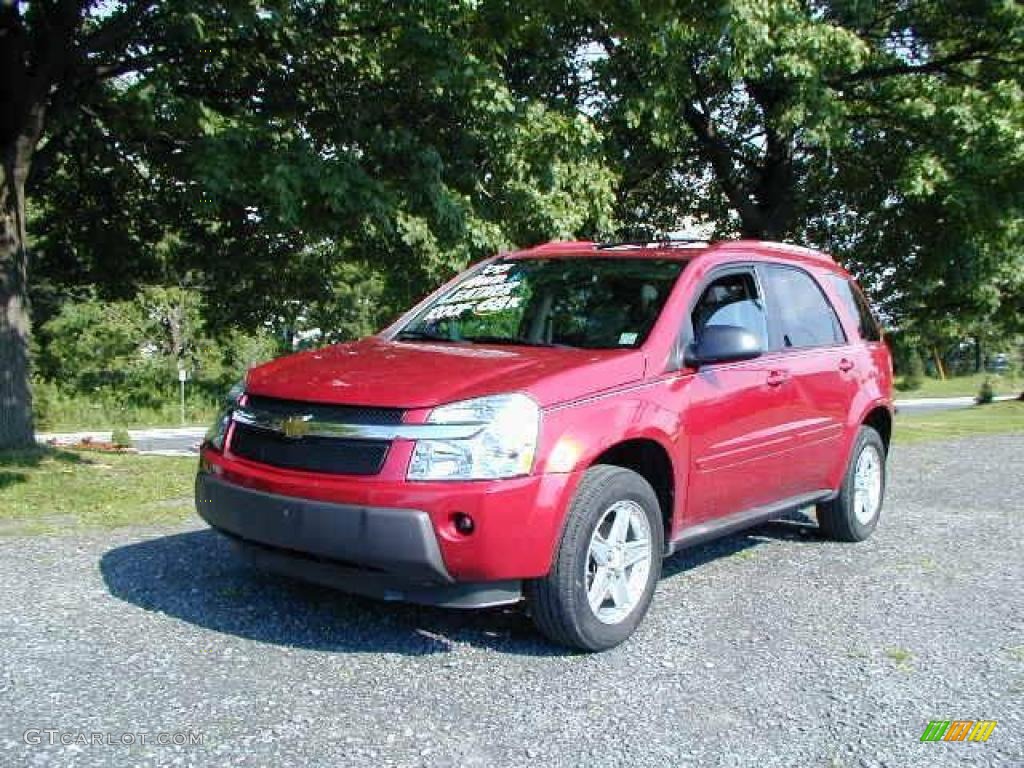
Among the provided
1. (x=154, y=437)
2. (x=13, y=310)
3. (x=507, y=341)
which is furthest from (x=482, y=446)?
(x=154, y=437)

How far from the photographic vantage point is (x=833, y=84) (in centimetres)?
1504

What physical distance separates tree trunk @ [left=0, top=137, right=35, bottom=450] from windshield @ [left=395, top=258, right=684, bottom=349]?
5.76 metres

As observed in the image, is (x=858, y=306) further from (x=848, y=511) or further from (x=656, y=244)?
(x=656, y=244)

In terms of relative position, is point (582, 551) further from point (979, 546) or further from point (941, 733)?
point (979, 546)

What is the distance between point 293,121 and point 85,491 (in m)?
3.94

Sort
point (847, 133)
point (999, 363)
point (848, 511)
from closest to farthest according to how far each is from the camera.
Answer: point (848, 511), point (847, 133), point (999, 363)

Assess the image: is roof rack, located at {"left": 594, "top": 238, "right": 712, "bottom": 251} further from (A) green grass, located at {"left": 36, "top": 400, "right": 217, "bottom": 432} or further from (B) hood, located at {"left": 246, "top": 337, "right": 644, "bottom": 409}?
(A) green grass, located at {"left": 36, "top": 400, "right": 217, "bottom": 432}

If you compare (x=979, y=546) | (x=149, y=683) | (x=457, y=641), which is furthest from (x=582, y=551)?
(x=979, y=546)

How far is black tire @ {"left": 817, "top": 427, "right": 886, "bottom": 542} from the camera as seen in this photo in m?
6.38

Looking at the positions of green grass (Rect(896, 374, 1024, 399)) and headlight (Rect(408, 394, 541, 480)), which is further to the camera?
green grass (Rect(896, 374, 1024, 399))

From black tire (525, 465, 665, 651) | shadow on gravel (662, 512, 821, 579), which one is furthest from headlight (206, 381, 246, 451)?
shadow on gravel (662, 512, 821, 579)

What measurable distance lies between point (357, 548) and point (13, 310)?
7.16 meters

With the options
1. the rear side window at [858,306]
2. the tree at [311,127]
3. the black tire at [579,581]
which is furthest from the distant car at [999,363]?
the black tire at [579,581]

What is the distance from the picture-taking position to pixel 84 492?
790cm
